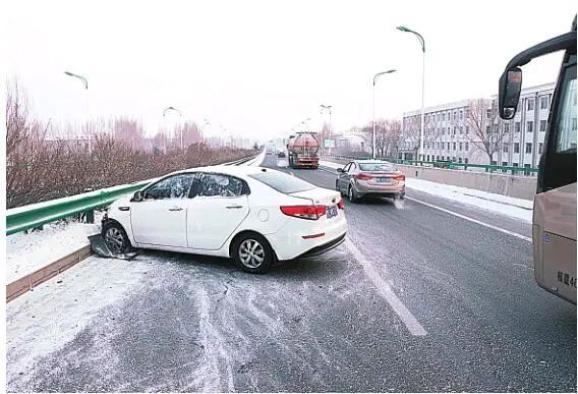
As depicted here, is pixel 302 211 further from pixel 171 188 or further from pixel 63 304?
pixel 63 304

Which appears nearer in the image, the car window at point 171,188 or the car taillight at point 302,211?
the car taillight at point 302,211

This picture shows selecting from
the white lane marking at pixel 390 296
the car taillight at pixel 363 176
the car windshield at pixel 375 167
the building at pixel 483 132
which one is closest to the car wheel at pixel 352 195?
the car taillight at pixel 363 176

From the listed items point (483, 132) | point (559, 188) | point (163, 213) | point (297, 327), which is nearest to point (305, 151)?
point (163, 213)

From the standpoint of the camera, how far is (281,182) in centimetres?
688

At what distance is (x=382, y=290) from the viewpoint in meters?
5.61

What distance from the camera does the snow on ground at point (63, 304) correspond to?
13.3ft

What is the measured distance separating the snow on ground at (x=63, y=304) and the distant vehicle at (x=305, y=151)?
114ft

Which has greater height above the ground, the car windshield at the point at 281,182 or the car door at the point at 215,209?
the car windshield at the point at 281,182

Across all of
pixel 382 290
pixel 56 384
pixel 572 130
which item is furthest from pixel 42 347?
pixel 572 130

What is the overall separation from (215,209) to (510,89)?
3982mm

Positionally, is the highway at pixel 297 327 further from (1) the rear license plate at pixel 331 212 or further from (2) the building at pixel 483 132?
(2) the building at pixel 483 132

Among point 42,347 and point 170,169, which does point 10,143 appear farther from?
point 170,169

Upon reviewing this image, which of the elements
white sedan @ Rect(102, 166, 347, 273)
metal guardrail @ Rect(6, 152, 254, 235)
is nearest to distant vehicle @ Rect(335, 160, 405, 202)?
white sedan @ Rect(102, 166, 347, 273)

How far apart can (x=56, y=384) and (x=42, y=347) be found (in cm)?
75
